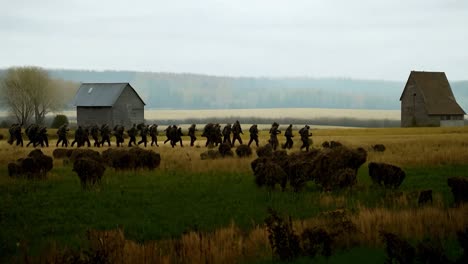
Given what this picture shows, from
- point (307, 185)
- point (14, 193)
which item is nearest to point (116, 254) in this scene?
point (14, 193)

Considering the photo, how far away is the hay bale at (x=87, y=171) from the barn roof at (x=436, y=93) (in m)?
80.5

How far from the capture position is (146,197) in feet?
64.6

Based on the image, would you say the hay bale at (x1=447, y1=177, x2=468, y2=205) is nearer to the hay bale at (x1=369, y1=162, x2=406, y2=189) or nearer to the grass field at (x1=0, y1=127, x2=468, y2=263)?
the grass field at (x1=0, y1=127, x2=468, y2=263)

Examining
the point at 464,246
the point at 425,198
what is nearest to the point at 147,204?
the point at 425,198

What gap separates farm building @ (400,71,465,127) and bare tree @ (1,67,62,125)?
203 ft

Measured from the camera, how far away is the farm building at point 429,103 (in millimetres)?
95750

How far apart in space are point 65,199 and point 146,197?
8.30 feet

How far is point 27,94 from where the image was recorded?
105750 mm

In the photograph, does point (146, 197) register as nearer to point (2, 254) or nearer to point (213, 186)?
point (213, 186)

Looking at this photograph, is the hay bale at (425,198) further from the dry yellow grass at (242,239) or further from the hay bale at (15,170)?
the hay bale at (15,170)

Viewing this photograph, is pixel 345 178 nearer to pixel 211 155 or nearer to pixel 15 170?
pixel 15 170

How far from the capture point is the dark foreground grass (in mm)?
14680

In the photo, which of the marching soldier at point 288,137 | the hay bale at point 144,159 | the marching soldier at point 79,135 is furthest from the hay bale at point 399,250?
the marching soldier at point 79,135

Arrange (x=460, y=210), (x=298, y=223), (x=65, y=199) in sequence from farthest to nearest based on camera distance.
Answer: (x=65, y=199), (x=460, y=210), (x=298, y=223)
